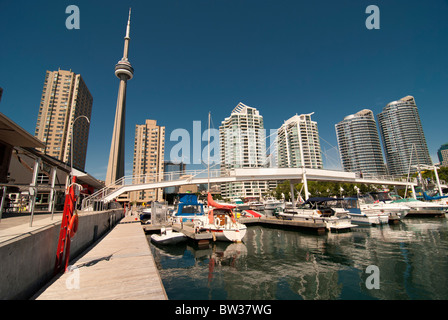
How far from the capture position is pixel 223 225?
19516mm

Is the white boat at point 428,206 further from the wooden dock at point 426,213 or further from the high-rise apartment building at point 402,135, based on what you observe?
the high-rise apartment building at point 402,135

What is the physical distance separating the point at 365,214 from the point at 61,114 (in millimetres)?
142996

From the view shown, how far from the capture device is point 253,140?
159 meters

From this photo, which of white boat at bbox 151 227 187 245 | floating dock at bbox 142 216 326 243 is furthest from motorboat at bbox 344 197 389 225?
white boat at bbox 151 227 187 245

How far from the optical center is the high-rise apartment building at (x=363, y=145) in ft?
604

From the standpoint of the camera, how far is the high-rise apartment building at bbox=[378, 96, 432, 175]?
18150 cm

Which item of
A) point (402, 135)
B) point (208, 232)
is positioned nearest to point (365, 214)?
point (208, 232)

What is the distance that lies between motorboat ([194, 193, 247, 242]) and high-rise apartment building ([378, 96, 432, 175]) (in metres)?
224

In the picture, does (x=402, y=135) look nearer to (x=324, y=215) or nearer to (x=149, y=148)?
(x=149, y=148)

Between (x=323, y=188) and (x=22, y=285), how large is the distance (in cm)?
9088

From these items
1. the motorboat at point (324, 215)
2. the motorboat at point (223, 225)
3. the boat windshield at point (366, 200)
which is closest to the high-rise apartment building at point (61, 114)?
the motorboat at point (223, 225)

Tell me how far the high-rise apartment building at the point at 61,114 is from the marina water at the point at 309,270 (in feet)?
385
